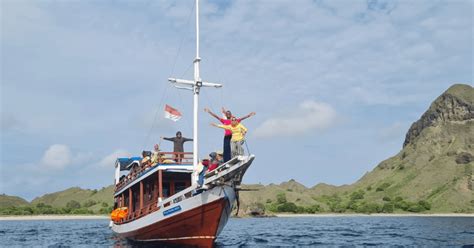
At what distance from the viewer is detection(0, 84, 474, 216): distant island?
369 feet

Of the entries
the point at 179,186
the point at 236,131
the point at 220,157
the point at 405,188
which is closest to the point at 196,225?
the point at 220,157

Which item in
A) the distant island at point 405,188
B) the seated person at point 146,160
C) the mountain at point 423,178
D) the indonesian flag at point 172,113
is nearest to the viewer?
the indonesian flag at point 172,113

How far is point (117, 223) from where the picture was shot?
123 ft

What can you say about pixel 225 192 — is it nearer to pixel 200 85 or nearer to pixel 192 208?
pixel 192 208

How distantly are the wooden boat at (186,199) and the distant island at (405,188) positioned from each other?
2749 inches

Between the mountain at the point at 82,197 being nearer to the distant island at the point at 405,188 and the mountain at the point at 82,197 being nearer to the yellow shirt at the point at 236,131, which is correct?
the distant island at the point at 405,188

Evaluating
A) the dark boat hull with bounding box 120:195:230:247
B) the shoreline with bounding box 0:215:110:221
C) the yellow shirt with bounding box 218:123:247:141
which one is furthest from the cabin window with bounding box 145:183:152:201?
the shoreline with bounding box 0:215:110:221

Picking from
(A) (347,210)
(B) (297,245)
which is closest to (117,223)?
(B) (297,245)

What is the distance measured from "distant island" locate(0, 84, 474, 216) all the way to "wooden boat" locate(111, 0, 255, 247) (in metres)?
69.8

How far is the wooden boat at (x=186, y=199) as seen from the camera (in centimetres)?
2544

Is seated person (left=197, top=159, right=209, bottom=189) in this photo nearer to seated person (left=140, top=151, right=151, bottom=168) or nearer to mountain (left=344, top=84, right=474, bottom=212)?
seated person (left=140, top=151, right=151, bottom=168)

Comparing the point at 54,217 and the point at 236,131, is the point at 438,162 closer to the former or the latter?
the point at 54,217

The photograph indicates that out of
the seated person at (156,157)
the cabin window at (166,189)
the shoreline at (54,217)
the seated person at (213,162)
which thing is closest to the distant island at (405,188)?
the shoreline at (54,217)

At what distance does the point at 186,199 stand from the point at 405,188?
118646 mm
